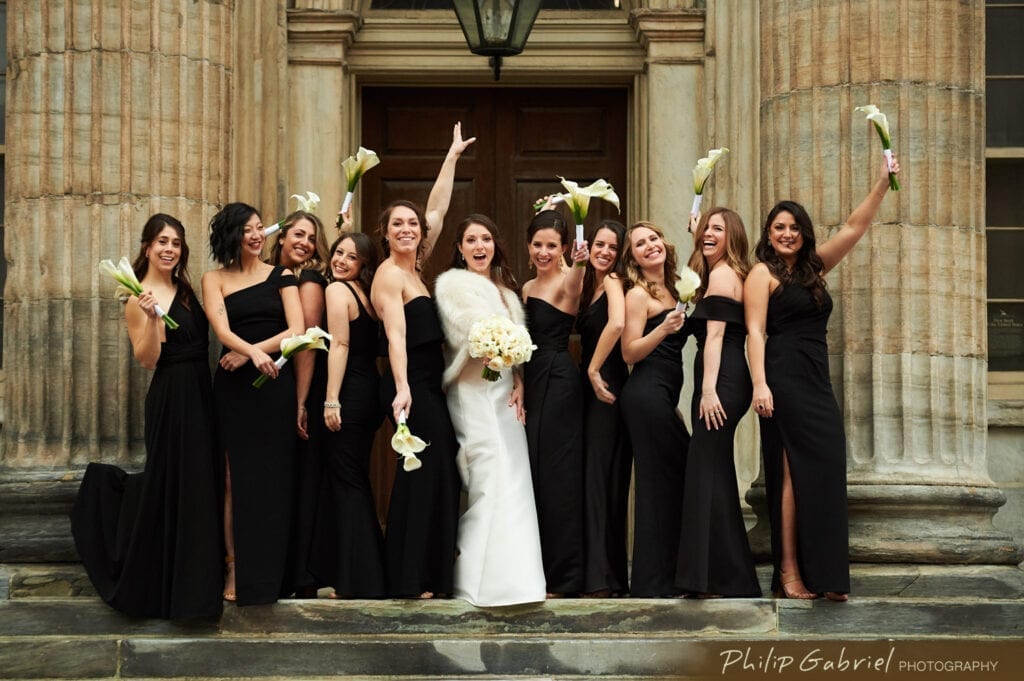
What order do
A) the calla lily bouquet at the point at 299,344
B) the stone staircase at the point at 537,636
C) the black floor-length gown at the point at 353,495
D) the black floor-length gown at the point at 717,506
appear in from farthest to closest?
the black floor-length gown at the point at 353,495
the black floor-length gown at the point at 717,506
the calla lily bouquet at the point at 299,344
the stone staircase at the point at 537,636

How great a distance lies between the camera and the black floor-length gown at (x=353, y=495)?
9156 millimetres

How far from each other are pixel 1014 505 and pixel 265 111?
207 inches

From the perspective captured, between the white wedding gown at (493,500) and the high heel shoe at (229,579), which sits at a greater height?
the white wedding gown at (493,500)

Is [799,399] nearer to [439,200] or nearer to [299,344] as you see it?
[439,200]

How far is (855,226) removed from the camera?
909 centimetres

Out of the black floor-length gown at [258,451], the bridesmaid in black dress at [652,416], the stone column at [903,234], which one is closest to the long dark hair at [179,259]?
the black floor-length gown at [258,451]

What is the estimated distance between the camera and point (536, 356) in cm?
955

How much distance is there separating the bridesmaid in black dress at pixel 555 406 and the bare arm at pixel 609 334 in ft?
0.44

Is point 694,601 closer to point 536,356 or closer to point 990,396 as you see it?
point 536,356

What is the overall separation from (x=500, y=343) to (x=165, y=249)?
1.78 metres

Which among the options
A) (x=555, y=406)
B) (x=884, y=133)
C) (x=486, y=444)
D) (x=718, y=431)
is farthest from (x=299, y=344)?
(x=884, y=133)

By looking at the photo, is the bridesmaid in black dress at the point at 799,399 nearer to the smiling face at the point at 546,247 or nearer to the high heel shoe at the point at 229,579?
the smiling face at the point at 546,247

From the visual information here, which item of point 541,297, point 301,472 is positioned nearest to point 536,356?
point 541,297

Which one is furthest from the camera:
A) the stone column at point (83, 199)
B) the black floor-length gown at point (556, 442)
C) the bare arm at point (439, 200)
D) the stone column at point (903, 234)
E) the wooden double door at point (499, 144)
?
the wooden double door at point (499, 144)
